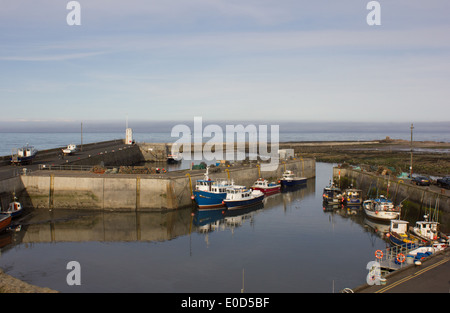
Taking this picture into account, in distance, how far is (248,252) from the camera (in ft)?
112

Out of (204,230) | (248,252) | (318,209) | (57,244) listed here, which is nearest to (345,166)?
(318,209)

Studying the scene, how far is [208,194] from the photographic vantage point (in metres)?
51.0

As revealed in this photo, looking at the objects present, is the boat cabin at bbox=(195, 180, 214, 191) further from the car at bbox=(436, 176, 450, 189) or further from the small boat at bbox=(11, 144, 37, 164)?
the car at bbox=(436, 176, 450, 189)

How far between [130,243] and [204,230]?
8.46m

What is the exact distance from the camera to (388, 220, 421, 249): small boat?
109 feet

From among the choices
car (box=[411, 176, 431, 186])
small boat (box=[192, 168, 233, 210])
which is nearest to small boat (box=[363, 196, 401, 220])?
car (box=[411, 176, 431, 186])

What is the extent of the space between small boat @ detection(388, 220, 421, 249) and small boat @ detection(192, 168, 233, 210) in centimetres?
2188

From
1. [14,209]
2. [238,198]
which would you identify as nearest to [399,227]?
[238,198]

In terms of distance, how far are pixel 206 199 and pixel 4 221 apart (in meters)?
22.6

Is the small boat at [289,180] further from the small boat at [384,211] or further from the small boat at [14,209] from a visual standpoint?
the small boat at [14,209]

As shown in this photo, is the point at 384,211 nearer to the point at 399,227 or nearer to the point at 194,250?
the point at 399,227

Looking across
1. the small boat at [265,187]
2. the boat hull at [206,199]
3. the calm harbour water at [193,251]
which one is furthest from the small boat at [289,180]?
the boat hull at [206,199]

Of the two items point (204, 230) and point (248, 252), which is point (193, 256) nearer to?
point (248, 252)
